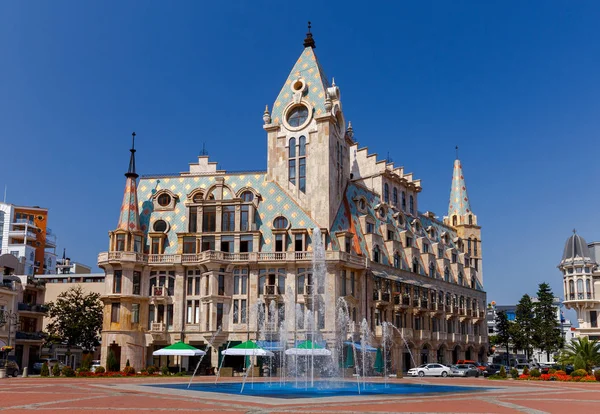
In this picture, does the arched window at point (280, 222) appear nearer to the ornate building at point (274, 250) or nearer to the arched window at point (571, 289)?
the ornate building at point (274, 250)

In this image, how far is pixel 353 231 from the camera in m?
73.6

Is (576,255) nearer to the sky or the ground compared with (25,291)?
nearer to the sky

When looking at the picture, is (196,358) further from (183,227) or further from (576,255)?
(576,255)

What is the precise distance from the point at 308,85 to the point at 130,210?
22.9m

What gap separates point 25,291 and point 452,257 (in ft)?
175

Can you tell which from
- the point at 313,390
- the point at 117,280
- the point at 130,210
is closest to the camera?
the point at 313,390

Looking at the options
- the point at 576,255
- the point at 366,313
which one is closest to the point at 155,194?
the point at 366,313

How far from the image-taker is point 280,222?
70625 millimetres

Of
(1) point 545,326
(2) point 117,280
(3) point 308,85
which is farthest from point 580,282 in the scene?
(2) point 117,280

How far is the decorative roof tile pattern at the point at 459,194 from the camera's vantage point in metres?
99.5

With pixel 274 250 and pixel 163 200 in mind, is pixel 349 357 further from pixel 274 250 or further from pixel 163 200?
pixel 163 200

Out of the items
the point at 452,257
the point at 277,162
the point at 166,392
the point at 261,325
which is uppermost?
the point at 277,162

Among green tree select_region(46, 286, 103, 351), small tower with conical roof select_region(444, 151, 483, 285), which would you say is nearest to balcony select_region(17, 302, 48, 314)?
green tree select_region(46, 286, 103, 351)

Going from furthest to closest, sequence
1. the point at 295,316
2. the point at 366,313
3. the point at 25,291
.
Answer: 1. the point at 25,291
2. the point at 366,313
3. the point at 295,316
